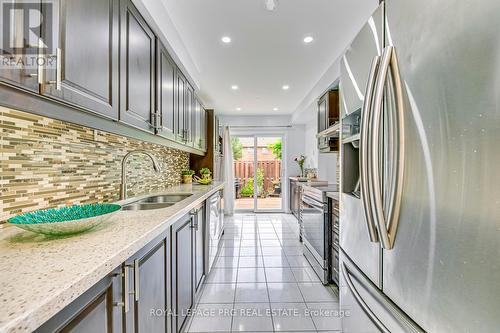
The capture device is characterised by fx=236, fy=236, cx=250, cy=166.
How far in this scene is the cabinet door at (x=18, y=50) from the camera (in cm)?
69

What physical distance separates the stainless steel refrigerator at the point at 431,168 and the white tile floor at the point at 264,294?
3.60 feet

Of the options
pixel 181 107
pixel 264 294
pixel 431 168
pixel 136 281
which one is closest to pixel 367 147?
pixel 431 168

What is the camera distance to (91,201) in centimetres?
152

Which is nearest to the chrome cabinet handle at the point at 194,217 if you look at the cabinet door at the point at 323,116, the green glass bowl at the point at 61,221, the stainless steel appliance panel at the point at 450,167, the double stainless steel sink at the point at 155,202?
the double stainless steel sink at the point at 155,202

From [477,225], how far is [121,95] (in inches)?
61.6

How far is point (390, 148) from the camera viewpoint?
806 millimetres

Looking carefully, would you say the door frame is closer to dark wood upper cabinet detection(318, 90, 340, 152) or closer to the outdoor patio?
the outdoor patio

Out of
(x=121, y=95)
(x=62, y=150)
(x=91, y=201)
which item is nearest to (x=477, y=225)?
(x=121, y=95)

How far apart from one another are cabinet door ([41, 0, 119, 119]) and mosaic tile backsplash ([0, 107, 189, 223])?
307 millimetres

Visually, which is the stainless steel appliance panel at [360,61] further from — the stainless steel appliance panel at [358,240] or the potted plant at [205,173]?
the potted plant at [205,173]

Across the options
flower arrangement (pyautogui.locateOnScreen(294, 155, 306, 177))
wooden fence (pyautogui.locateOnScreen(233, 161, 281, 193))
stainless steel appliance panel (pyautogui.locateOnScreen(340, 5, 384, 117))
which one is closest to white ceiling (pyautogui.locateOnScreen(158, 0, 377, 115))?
stainless steel appliance panel (pyautogui.locateOnScreen(340, 5, 384, 117))

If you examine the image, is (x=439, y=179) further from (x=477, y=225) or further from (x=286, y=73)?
(x=286, y=73)

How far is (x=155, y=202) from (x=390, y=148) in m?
2.12

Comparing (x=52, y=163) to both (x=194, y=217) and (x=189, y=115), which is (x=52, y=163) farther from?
(x=189, y=115)
